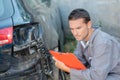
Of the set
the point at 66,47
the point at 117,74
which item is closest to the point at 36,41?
the point at 117,74

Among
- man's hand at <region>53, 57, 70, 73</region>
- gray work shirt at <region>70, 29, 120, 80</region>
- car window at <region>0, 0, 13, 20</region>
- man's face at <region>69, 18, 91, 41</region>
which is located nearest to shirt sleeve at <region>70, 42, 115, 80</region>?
gray work shirt at <region>70, 29, 120, 80</region>

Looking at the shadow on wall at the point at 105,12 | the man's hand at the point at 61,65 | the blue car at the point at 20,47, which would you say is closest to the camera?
the blue car at the point at 20,47

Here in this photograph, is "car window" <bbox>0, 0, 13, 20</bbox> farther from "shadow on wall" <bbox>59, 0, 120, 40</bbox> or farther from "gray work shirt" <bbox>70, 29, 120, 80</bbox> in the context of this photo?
"shadow on wall" <bbox>59, 0, 120, 40</bbox>

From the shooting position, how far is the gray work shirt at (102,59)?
3430 millimetres

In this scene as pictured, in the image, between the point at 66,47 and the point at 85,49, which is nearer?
the point at 85,49

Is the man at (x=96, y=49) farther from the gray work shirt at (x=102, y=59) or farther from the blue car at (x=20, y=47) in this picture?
the blue car at (x=20, y=47)

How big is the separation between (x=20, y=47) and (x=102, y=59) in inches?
30.7

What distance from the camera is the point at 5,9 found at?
140 inches

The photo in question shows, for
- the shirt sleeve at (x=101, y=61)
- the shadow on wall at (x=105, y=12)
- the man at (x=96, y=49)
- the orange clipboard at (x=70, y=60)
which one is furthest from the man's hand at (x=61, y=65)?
the shadow on wall at (x=105, y=12)

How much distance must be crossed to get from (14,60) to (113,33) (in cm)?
330

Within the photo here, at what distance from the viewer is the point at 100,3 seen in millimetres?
6477

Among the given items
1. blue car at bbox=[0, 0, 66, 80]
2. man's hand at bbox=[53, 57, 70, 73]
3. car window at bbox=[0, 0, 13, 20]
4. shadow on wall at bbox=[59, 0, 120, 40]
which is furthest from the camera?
shadow on wall at bbox=[59, 0, 120, 40]

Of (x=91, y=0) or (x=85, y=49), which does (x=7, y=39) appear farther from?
(x=91, y=0)

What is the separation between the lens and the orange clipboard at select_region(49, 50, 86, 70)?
3.75 meters
